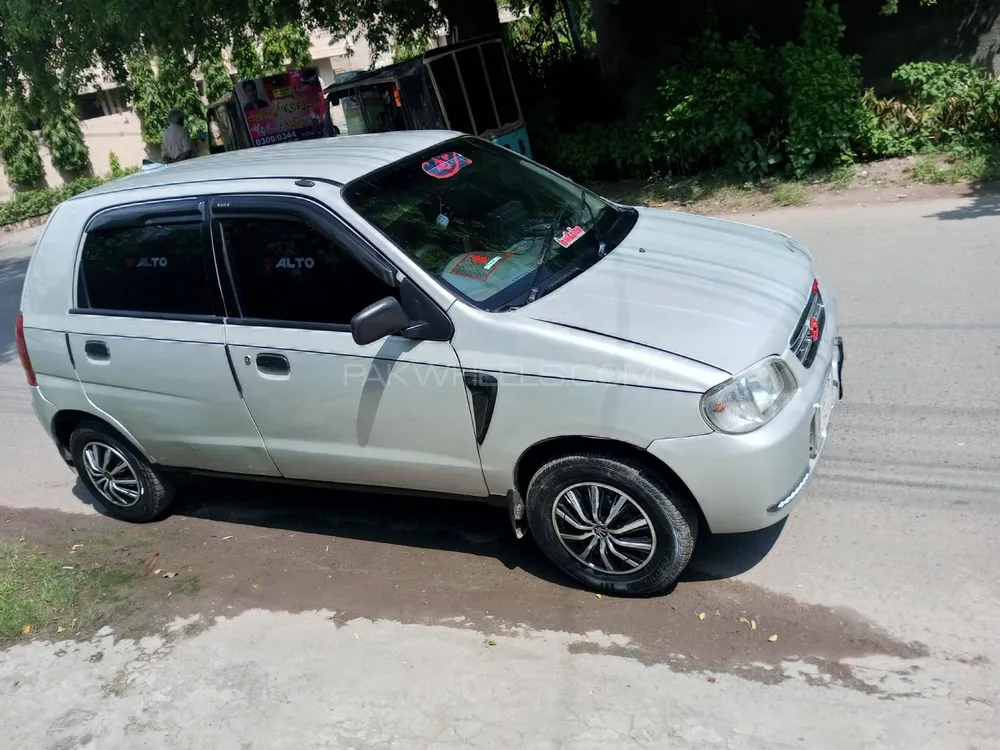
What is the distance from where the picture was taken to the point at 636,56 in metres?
12.8

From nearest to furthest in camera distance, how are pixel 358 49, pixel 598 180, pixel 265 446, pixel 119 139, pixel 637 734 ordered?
pixel 637 734, pixel 265 446, pixel 598 180, pixel 119 139, pixel 358 49

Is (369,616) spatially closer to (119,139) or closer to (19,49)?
(19,49)

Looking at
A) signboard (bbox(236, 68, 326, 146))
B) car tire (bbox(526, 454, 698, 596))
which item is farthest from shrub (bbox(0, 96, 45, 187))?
car tire (bbox(526, 454, 698, 596))

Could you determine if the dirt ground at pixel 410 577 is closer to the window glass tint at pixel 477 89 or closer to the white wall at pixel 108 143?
the window glass tint at pixel 477 89

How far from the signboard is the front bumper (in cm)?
1258

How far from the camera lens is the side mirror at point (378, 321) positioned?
366 centimetres

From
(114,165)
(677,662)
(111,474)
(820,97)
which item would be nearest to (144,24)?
(111,474)

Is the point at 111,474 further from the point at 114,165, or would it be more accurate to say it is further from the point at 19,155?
the point at 19,155

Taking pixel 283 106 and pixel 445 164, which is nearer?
pixel 445 164

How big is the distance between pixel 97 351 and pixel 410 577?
1.99 metres

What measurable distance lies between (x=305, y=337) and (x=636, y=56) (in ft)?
33.2

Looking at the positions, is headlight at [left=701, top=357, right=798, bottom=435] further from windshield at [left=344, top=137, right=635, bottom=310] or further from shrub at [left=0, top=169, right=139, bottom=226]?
shrub at [left=0, top=169, right=139, bottom=226]

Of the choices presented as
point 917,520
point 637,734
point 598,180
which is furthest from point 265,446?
point 598,180

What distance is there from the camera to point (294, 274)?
415cm
